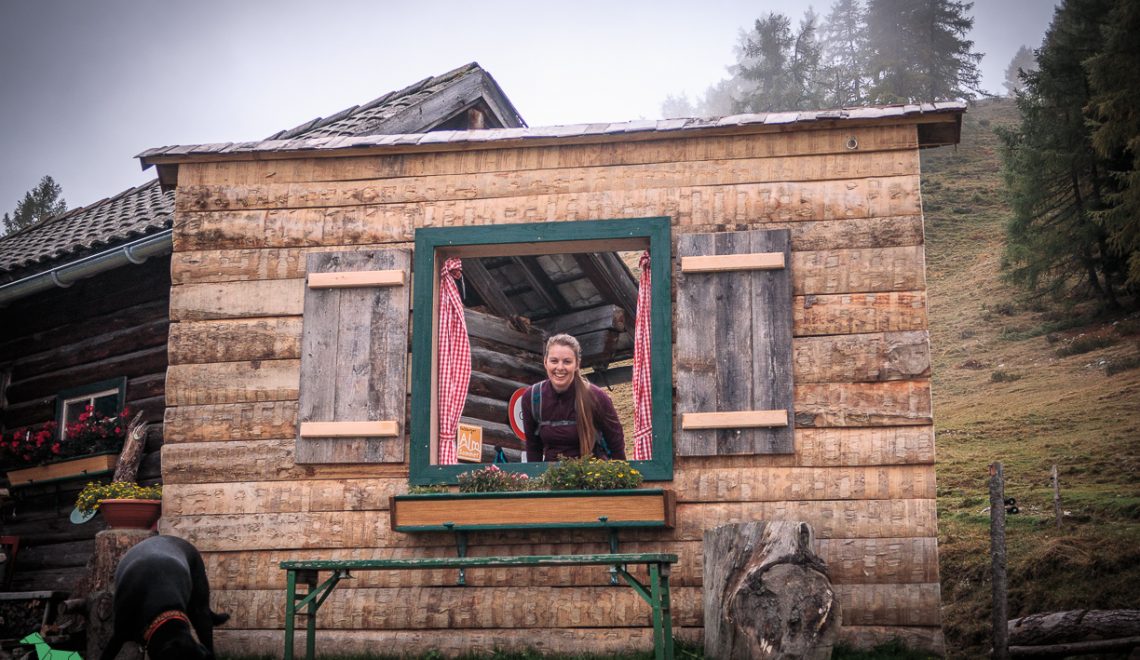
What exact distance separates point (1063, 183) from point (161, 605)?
1311 inches

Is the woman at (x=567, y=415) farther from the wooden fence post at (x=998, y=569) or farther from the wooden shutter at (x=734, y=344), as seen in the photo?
the wooden fence post at (x=998, y=569)

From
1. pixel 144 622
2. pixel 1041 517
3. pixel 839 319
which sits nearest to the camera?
pixel 144 622

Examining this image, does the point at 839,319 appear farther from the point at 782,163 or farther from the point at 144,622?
the point at 144,622

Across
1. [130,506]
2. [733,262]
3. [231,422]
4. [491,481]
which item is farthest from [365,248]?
[733,262]

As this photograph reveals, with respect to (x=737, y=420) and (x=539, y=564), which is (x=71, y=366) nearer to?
(x=539, y=564)

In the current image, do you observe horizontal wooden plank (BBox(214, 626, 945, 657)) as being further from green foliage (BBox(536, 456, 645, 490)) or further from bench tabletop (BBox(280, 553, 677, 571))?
bench tabletop (BBox(280, 553, 677, 571))

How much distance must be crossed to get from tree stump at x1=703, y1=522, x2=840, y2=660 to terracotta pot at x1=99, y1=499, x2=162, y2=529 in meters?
4.52

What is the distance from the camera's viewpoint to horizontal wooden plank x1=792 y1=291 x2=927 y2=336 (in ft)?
25.8

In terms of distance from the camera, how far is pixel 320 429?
832 centimetres

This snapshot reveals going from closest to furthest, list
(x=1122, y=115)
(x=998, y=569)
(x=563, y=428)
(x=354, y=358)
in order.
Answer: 1. (x=998, y=569)
2. (x=354, y=358)
3. (x=563, y=428)
4. (x=1122, y=115)

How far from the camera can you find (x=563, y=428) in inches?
366

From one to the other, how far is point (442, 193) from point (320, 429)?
6.45ft

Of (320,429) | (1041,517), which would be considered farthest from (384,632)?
(1041,517)

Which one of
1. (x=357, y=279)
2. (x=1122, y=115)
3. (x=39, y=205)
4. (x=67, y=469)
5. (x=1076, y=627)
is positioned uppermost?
(x=39, y=205)
